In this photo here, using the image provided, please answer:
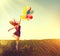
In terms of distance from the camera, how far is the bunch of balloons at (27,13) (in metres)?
1.59

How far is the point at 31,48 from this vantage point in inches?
61.3

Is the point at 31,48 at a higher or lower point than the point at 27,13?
lower

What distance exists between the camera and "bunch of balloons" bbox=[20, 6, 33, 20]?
1.59 m

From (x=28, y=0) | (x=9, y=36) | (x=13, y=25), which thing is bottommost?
(x=9, y=36)

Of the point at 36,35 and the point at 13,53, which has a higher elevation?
the point at 36,35

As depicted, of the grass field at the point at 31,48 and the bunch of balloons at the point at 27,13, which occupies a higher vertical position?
the bunch of balloons at the point at 27,13

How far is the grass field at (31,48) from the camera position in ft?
5.08

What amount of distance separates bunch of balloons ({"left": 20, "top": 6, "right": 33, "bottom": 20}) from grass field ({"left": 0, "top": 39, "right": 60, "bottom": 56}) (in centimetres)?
26

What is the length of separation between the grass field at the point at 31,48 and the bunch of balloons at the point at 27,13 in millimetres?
264

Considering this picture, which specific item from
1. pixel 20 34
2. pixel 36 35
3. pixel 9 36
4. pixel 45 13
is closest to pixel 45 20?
pixel 45 13

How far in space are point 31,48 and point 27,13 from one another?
384 millimetres

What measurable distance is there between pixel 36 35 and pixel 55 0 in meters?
0.44

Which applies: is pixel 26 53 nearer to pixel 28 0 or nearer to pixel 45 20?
pixel 45 20

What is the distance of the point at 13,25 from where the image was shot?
1585mm
